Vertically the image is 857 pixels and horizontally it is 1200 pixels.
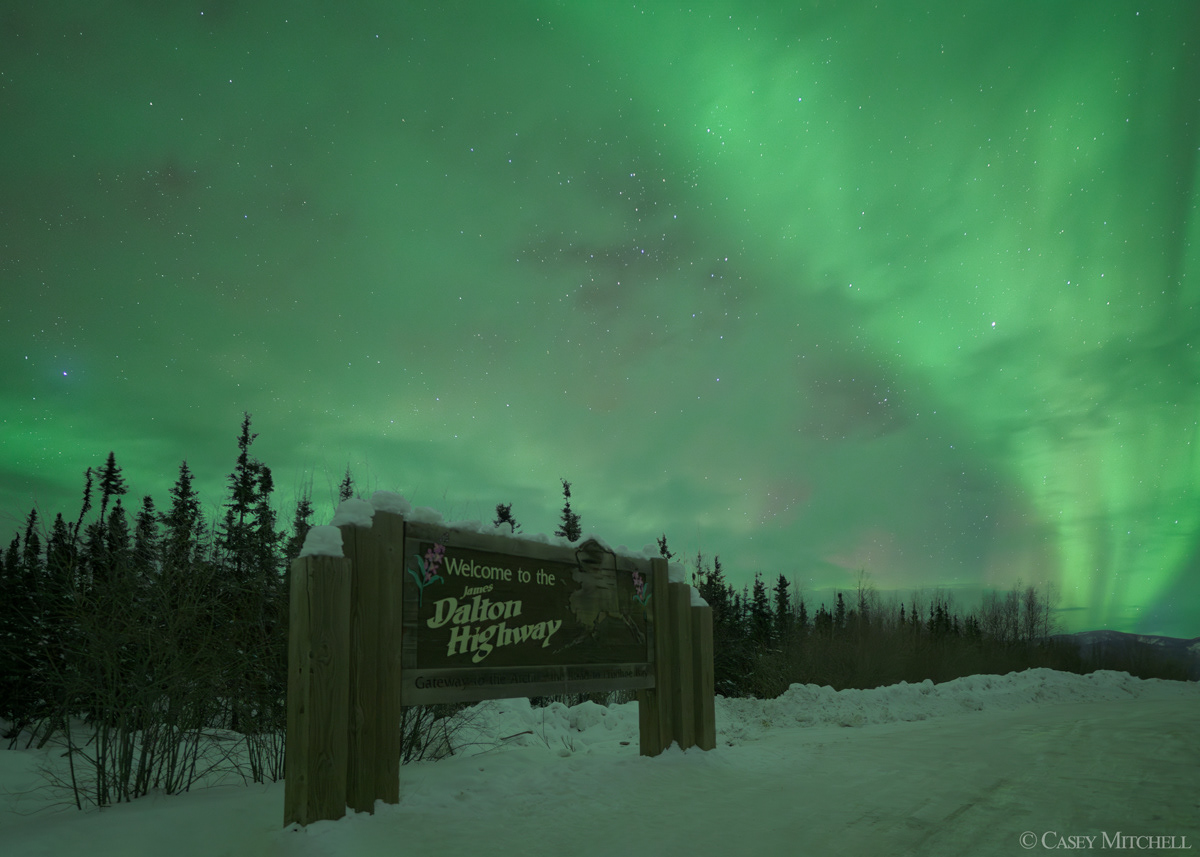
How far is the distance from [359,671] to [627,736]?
18.6 feet

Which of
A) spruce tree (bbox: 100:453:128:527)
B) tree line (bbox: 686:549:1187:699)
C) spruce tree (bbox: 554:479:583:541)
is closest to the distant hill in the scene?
tree line (bbox: 686:549:1187:699)

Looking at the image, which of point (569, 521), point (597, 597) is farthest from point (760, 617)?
point (597, 597)

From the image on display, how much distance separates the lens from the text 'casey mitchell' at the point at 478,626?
5551 mm

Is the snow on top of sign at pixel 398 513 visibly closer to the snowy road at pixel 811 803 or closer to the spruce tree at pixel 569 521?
the snowy road at pixel 811 803

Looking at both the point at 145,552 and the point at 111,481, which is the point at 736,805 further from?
the point at 111,481

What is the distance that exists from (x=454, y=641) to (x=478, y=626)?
0.28m

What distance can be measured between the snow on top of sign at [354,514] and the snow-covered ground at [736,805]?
6.31ft

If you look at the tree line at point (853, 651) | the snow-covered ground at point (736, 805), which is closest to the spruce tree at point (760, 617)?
the tree line at point (853, 651)

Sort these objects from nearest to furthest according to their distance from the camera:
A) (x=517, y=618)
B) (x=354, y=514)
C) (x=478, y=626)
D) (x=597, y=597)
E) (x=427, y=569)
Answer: (x=354, y=514) → (x=427, y=569) → (x=478, y=626) → (x=517, y=618) → (x=597, y=597)

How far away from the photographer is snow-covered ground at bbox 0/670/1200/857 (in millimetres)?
4430

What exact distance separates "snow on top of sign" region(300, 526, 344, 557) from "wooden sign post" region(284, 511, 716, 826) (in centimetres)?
6

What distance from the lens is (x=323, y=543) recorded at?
15.5 feet

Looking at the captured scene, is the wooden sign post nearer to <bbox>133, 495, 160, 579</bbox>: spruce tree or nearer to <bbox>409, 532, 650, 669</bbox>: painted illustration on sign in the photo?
<bbox>409, 532, 650, 669</bbox>: painted illustration on sign

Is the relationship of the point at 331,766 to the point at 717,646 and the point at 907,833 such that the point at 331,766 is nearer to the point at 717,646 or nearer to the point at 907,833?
the point at 907,833
